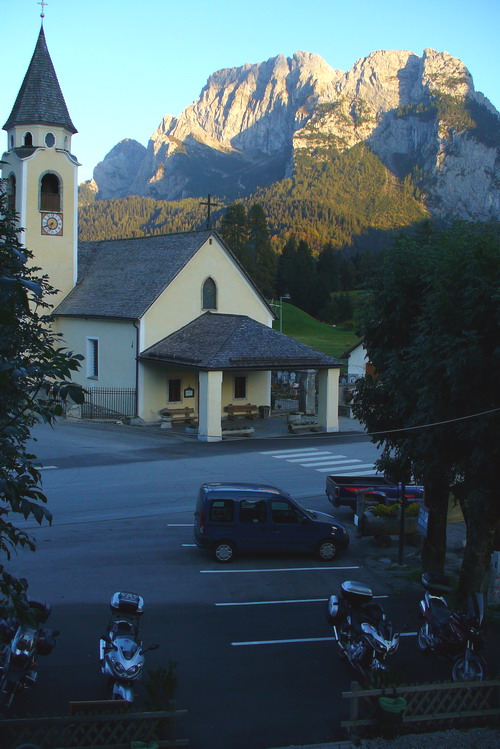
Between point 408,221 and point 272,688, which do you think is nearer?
point 272,688

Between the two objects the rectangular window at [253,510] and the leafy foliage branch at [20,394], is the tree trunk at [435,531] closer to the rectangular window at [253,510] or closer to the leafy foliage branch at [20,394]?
the rectangular window at [253,510]

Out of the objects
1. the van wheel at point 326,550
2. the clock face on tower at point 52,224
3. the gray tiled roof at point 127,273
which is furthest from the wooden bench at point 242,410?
the van wheel at point 326,550

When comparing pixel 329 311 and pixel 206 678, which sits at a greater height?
pixel 329 311

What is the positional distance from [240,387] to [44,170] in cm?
1555

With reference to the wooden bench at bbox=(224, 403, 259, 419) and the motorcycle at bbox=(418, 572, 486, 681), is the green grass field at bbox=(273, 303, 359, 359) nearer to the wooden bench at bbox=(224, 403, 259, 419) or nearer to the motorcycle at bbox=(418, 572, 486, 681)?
the wooden bench at bbox=(224, 403, 259, 419)

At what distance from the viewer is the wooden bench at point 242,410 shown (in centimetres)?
3975

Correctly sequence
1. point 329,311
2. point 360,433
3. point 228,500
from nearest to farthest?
1. point 228,500
2. point 360,433
3. point 329,311

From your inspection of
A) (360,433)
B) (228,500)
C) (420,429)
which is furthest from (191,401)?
(420,429)

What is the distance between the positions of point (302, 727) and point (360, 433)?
28.4m

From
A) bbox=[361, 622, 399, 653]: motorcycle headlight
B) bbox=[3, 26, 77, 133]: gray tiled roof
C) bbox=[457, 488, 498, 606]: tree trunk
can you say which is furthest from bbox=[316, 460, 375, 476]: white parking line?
bbox=[3, 26, 77, 133]: gray tiled roof

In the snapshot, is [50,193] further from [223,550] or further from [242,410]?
[223,550]

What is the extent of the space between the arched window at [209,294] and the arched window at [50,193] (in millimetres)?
9462

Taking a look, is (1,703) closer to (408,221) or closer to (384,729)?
(384,729)

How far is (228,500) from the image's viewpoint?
17406mm
